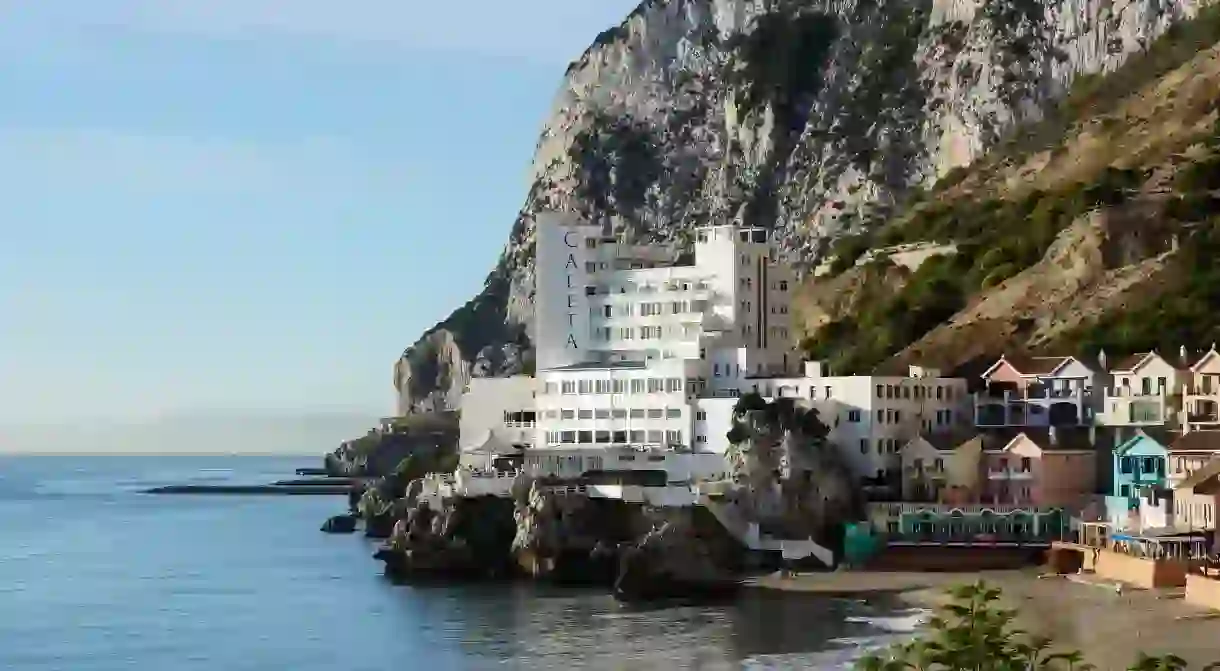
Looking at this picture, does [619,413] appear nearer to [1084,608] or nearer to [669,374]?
[669,374]

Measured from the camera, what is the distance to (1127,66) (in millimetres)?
141125

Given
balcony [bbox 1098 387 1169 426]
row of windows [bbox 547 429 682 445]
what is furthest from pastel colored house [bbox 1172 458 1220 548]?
row of windows [bbox 547 429 682 445]

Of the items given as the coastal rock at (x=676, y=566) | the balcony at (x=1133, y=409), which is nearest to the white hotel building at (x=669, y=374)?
the coastal rock at (x=676, y=566)

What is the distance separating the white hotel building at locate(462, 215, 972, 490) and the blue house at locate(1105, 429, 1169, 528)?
412 inches

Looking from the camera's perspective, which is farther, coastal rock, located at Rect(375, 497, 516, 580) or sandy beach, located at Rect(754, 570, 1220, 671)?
coastal rock, located at Rect(375, 497, 516, 580)

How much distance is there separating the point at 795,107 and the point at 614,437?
259ft

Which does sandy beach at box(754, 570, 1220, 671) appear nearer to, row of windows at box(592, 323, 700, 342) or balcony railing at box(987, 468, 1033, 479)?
balcony railing at box(987, 468, 1033, 479)

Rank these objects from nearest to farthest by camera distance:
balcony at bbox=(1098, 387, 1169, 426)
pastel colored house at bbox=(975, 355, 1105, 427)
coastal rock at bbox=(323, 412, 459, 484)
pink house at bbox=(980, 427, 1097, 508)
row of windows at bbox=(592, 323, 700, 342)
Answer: balcony at bbox=(1098, 387, 1169, 426)
pink house at bbox=(980, 427, 1097, 508)
pastel colored house at bbox=(975, 355, 1105, 427)
row of windows at bbox=(592, 323, 700, 342)
coastal rock at bbox=(323, 412, 459, 484)

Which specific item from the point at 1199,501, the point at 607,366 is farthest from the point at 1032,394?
the point at 607,366

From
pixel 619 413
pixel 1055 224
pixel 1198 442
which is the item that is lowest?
pixel 1198 442

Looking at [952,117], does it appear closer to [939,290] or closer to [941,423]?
[939,290]

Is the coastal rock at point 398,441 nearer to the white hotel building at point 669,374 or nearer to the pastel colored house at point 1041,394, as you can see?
the white hotel building at point 669,374

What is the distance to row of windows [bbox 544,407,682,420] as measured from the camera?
9619 centimetres

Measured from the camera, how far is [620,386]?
98.4 m
